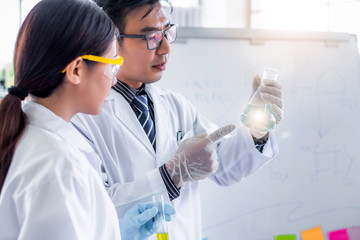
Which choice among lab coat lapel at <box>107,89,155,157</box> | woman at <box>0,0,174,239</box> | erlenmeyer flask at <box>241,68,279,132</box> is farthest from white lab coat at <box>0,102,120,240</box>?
erlenmeyer flask at <box>241,68,279,132</box>

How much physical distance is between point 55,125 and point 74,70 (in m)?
0.12

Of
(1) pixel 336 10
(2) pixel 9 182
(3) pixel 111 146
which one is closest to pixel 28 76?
(2) pixel 9 182

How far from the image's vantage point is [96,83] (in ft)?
2.55

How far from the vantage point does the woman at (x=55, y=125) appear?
1.99ft

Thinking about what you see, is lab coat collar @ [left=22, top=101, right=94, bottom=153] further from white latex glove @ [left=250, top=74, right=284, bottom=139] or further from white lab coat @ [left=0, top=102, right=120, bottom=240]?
white latex glove @ [left=250, top=74, right=284, bottom=139]

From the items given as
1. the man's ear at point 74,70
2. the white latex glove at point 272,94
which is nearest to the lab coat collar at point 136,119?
the white latex glove at point 272,94

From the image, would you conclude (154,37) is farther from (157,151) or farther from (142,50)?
(157,151)

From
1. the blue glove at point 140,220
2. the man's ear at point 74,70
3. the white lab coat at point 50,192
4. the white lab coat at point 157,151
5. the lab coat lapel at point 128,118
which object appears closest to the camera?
the white lab coat at point 50,192

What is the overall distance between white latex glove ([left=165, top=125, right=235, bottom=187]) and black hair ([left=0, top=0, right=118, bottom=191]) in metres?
0.51

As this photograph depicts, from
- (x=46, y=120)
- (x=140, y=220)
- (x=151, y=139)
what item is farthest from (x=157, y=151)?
(x=46, y=120)

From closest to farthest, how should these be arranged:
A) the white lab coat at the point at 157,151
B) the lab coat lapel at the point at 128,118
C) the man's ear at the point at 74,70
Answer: the man's ear at the point at 74,70, the white lab coat at the point at 157,151, the lab coat lapel at the point at 128,118

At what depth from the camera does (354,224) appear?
6.35 feet

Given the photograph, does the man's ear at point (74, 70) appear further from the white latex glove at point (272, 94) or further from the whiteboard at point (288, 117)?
the whiteboard at point (288, 117)

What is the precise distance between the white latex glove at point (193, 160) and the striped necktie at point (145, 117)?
0.49 ft
